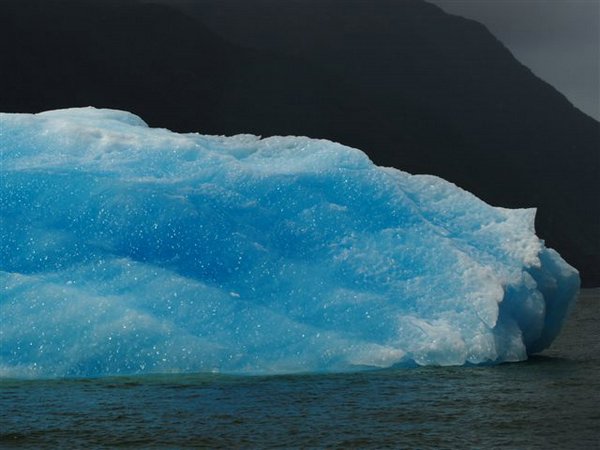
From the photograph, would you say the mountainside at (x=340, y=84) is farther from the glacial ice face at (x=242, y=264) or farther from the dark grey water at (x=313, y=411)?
the dark grey water at (x=313, y=411)

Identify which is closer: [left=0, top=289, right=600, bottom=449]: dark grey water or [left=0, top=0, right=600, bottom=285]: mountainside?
[left=0, top=289, right=600, bottom=449]: dark grey water

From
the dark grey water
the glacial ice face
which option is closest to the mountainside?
the glacial ice face

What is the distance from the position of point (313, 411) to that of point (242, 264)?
10.7 ft

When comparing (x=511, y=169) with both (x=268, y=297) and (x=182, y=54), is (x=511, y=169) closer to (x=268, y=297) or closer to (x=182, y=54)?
(x=182, y=54)

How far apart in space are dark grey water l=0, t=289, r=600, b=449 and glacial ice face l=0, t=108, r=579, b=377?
1.37 ft

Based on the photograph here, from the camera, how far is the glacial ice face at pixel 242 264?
11266mm

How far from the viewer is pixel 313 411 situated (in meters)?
9.13

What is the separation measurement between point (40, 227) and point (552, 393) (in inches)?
235

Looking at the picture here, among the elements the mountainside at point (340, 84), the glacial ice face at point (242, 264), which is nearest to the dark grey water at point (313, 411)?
the glacial ice face at point (242, 264)

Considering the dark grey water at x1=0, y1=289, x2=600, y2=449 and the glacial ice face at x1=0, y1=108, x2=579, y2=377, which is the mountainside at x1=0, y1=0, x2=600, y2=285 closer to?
the glacial ice face at x1=0, y1=108, x2=579, y2=377

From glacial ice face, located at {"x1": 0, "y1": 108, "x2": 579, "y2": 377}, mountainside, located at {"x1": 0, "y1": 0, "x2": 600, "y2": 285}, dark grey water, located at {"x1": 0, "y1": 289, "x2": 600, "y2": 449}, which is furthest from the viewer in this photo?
mountainside, located at {"x1": 0, "y1": 0, "x2": 600, "y2": 285}

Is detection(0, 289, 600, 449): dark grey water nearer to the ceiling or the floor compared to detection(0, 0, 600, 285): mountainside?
nearer to the floor

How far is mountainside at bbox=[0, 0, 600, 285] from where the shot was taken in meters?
67.6

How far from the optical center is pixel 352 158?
13391mm
